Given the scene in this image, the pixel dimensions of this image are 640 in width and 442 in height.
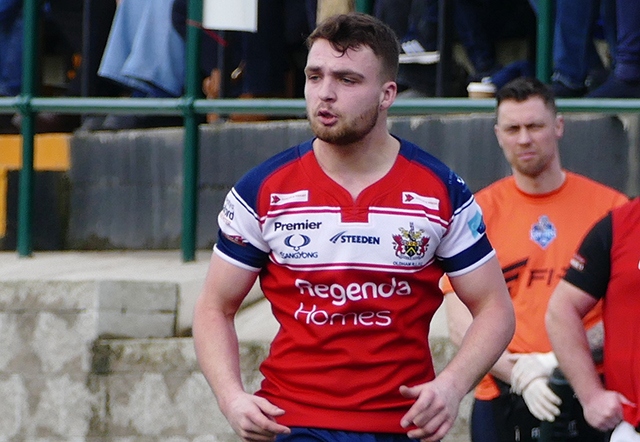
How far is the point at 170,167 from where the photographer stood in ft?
24.6

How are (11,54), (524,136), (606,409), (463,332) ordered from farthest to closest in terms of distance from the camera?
(11,54)
(524,136)
(463,332)
(606,409)

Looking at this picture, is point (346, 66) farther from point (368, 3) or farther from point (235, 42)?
point (235, 42)

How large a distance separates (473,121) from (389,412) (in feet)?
9.93

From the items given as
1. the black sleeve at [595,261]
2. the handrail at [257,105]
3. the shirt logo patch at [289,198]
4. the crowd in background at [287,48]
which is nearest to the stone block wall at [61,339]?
the handrail at [257,105]

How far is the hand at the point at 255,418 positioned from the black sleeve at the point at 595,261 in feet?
4.89

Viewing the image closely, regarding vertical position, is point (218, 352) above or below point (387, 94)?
below

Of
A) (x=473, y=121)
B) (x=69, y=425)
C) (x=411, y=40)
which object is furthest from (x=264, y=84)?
(x=69, y=425)

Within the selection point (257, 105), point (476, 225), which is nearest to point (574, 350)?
point (476, 225)

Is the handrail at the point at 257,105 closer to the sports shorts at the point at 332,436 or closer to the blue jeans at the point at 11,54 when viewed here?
the blue jeans at the point at 11,54

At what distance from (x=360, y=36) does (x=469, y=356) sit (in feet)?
3.06

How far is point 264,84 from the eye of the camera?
302 inches

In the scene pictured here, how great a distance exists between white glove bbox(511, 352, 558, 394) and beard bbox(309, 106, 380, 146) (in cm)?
162

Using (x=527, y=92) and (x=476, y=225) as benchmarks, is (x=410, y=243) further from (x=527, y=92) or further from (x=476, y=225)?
(x=527, y=92)

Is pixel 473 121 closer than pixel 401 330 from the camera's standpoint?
No
